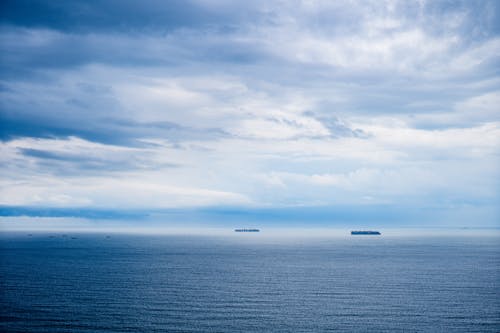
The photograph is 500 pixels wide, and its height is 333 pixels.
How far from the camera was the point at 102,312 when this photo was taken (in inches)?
3076

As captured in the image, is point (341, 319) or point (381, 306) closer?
point (341, 319)

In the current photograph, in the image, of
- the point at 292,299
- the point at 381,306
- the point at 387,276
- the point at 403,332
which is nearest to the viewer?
the point at 403,332

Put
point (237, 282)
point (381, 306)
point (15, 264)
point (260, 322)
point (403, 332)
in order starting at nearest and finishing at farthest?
1. point (403, 332)
2. point (260, 322)
3. point (381, 306)
4. point (237, 282)
5. point (15, 264)

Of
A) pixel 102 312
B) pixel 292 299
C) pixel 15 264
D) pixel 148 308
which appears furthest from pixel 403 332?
pixel 15 264

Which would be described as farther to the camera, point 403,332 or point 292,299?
point 292,299

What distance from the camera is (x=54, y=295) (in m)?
92.9

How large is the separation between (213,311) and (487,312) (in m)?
48.5

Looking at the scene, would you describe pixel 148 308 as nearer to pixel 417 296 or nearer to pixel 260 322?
pixel 260 322

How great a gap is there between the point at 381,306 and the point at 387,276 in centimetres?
4491

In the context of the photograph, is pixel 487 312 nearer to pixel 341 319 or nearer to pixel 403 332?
pixel 403 332

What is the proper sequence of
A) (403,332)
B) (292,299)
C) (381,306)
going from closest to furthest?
(403,332) → (381,306) → (292,299)

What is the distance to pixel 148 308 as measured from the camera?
81812 millimetres

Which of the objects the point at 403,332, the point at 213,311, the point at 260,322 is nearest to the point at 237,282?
the point at 213,311

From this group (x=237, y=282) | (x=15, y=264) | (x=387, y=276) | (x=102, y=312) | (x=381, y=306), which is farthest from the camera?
(x=15, y=264)
